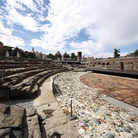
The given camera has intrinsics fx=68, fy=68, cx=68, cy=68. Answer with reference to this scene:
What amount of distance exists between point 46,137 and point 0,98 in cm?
318

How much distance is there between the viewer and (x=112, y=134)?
2051 mm

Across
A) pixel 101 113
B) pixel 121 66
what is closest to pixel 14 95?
pixel 101 113

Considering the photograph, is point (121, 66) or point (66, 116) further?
point (121, 66)

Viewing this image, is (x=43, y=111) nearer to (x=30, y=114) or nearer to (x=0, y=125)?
(x=30, y=114)

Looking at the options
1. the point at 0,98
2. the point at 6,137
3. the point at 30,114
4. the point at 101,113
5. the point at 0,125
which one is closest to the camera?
the point at 6,137

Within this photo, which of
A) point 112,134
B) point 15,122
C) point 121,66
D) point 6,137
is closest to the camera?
point 6,137

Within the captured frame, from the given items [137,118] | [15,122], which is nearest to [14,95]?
[15,122]

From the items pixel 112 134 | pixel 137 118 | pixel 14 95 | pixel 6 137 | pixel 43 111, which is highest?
pixel 6 137

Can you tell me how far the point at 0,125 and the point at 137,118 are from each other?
4.66 meters

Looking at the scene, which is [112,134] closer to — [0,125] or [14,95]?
[0,125]

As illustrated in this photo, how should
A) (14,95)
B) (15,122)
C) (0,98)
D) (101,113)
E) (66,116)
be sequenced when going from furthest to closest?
(14,95) < (0,98) < (101,113) < (66,116) < (15,122)

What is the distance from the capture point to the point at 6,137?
1.15 metres

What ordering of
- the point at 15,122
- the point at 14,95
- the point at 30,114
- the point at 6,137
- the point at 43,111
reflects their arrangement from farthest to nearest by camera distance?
1. the point at 14,95
2. the point at 43,111
3. the point at 30,114
4. the point at 15,122
5. the point at 6,137

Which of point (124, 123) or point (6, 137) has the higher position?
point (6, 137)
